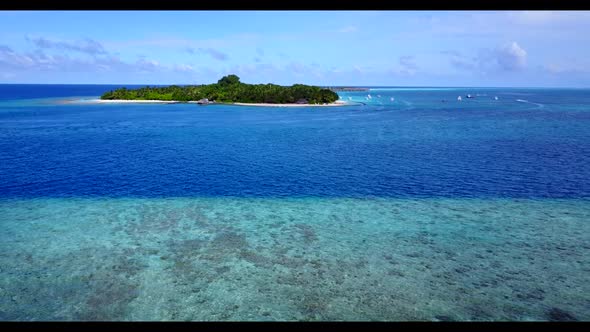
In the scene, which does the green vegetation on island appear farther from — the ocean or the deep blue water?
the ocean

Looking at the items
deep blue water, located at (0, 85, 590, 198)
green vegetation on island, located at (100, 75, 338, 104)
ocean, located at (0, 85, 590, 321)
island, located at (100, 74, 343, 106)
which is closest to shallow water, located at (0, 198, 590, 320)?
ocean, located at (0, 85, 590, 321)

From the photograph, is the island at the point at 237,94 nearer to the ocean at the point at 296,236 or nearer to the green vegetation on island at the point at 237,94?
the green vegetation on island at the point at 237,94

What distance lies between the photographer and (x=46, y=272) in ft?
50.1

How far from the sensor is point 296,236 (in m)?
19.0

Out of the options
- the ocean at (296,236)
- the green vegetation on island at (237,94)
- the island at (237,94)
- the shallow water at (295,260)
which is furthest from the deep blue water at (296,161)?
the green vegetation on island at (237,94)

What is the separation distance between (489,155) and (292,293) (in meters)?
34.3

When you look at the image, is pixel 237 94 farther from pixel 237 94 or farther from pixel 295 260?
pixel 295 260

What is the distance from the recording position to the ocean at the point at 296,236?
43.2 ft

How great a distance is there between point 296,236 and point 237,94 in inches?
4601

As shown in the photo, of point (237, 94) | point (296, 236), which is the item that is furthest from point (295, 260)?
point (237, 94)

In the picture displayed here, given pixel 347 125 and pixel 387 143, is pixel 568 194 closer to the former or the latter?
pixel 387 143
